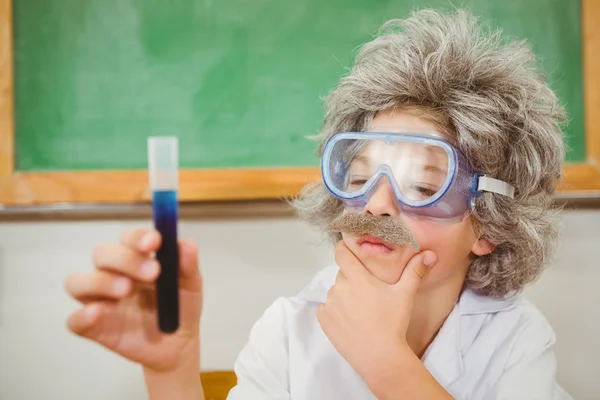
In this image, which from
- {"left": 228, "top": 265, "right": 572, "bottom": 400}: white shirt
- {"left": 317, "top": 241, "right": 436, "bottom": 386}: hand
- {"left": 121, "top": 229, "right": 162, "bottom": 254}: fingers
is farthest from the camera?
{"left": 228, "top": 265, "right": 572, "bottom": 400}: white shirt

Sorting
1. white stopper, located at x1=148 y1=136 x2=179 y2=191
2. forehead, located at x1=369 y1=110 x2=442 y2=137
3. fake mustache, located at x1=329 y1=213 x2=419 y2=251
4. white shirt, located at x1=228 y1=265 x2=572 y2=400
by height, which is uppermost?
forehead, located at x1=369 y1=110 x2=442 y2=137

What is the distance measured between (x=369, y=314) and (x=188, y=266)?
0.27 m

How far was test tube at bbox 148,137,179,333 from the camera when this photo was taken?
0.49 m

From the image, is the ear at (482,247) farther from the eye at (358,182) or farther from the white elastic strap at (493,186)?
the eye at (358,182)

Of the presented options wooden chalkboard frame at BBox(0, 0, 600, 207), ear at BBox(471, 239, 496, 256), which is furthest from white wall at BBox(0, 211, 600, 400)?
ear at BBox(471, 239, 496, 256)

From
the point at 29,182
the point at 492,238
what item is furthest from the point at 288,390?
the point at 29,182

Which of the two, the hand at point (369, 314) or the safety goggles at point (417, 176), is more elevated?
the safety goggles at point (417, 176)

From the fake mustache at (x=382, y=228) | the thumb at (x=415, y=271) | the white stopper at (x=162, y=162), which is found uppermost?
the white stopper at (x=162, y=162)

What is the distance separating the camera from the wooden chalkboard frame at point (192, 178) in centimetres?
98

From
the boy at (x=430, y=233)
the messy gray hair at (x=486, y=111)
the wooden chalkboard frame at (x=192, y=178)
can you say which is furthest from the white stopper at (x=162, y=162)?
the wooden chalkboard frame at (x=192, y=178)

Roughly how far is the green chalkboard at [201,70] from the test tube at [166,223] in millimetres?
527

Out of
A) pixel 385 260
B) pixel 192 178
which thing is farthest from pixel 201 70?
pixel 385 260

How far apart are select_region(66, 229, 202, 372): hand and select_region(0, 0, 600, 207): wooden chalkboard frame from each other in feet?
1.54

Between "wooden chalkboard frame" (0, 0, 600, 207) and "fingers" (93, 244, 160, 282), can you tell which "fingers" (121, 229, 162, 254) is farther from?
"wooden chalkboard frame" (0, 0, 600, 207)
